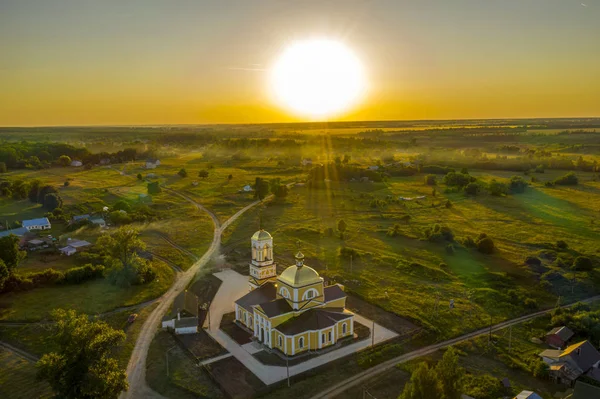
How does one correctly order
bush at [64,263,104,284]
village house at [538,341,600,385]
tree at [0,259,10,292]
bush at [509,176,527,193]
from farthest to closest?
bush at [509,176,527,193] → bush at [64,263,104,284] → tree at [0,259,10,292] → village house at [538,341,600,385]

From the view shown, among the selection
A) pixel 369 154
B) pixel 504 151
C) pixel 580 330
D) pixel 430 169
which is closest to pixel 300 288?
pixel 580 330

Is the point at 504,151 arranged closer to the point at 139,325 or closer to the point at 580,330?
the point at 580,330

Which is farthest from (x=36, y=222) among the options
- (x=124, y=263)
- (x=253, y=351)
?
(x=253, y=351)

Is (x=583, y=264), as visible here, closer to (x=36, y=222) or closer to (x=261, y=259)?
(x=261, y=259)

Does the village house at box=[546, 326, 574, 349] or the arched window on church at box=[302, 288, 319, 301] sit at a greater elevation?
the arched window on church at box=[302, 288, 319, 301]

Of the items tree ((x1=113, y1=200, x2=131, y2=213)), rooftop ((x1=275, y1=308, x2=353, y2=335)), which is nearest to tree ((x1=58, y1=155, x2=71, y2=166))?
tree ((x1=113, y1=200, x2=131, y2=213))

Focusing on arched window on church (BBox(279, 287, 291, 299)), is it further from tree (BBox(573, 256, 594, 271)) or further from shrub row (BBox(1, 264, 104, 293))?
tree (BBox(573, 256, 594, 271))
